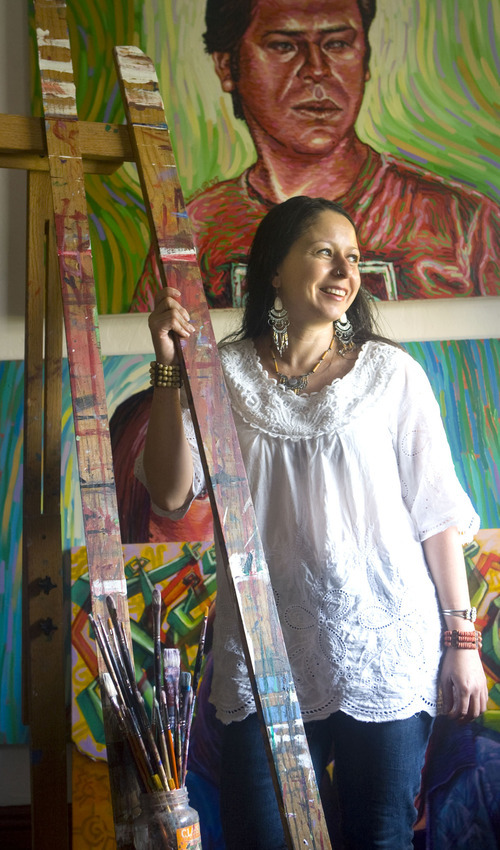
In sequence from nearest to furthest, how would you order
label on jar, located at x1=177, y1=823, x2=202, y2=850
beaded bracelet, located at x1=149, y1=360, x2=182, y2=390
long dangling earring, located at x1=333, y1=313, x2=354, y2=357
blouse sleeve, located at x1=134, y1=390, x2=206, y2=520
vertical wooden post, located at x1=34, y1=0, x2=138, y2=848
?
label on jar, located at x1=177, y1=823, x2=202, y2=850 → vertical wooden post, located at x1=34, y1=0, x2=138, y2=848 → beaded bracelet, located at x1=149, y1=360, x2=182, y2=390 → blouse sleeve, located at x1=134, y1=390, x2=206, y2=520 → long dangling earring, located at x1=333, y1=313, x2=354, y2=357

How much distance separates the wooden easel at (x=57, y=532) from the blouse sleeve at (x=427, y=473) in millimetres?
413

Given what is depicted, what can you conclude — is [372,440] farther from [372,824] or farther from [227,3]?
[227,3]

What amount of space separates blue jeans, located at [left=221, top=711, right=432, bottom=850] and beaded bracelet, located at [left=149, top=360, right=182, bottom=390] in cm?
→ 53

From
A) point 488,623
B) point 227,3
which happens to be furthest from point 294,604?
point 227,3

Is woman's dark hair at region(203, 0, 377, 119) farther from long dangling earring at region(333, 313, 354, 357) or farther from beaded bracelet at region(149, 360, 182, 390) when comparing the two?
beaded bracelet at region(149, 360, 182, 390)

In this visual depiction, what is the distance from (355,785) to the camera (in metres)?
1.22

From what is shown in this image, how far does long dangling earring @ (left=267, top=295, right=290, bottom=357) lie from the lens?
5.03 ft

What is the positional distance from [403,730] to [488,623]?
847 millimetres

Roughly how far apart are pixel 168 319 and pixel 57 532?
1.89 ft

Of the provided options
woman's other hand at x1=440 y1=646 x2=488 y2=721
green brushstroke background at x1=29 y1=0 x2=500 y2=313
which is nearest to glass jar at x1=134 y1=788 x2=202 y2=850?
woman's other hand at x1=440 y1=646 x2=488 y2=721

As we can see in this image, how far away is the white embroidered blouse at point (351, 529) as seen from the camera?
4.09ft

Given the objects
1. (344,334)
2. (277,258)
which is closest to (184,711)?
(344,334)

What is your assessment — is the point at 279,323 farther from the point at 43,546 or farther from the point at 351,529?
the point at 43,546

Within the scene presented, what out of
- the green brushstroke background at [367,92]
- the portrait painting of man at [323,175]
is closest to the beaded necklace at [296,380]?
the portrait painting of man at [323,175]
